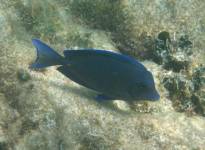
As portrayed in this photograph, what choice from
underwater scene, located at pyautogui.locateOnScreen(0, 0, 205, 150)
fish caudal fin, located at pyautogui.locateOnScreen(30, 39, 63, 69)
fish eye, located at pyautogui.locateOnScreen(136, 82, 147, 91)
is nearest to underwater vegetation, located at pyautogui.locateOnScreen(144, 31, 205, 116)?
underwater scene, located at pyautogui.locateOnScreen(0, 0, 205, 150)

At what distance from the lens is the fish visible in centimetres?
407

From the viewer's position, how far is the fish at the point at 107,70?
407 centimetres

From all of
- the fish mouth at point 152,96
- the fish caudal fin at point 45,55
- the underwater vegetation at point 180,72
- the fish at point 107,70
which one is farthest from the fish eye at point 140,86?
the underwater vegetation at point 180,72

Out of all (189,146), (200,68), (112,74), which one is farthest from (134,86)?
(200,68)

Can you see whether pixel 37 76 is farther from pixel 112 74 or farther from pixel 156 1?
pixel 156 1

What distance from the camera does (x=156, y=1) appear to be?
20.9ft

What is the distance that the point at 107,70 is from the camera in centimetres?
414

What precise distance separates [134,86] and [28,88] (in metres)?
1.44

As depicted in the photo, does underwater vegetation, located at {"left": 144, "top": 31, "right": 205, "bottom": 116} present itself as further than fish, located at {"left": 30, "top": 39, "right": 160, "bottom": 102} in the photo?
Yes

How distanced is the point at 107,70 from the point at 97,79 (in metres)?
0.16

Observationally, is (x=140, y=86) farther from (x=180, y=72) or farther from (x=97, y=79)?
(x=180, y=72)

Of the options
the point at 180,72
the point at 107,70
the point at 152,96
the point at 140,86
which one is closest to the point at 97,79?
the point at 107,70

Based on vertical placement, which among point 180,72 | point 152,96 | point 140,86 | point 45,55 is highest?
point 45,55

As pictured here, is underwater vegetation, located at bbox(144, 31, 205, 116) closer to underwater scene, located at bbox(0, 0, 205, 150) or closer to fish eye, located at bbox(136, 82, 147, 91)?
underwater scene, located at bbox(0, 0, 205, 150)
